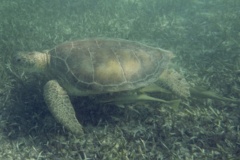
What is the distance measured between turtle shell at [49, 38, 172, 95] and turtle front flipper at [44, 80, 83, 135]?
238 mm

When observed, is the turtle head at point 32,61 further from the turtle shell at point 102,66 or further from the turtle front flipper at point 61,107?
the turtle front flipper at point 61,107

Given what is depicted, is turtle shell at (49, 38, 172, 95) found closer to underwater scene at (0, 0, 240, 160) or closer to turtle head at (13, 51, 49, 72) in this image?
underwater scene at (0, 0, 240, 160)

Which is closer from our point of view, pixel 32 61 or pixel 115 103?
Answer: pixel 115 103

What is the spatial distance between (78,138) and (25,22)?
574cm

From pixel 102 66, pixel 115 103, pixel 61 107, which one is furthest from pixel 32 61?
pixel 115 103

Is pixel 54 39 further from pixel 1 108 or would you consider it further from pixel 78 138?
pixel 78 138

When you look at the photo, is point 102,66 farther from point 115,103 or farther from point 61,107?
point 61,107

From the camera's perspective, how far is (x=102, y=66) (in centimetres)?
466

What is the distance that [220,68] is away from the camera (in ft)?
19.5

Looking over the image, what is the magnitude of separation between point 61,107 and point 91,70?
897mm

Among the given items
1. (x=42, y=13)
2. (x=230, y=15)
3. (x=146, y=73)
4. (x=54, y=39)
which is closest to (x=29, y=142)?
(x=146, y=73)

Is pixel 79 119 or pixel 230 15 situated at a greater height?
pixel 230 15

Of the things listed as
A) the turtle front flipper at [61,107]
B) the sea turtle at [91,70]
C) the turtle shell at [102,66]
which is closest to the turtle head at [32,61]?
the sea turtle at [91,70]

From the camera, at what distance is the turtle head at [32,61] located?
16.8ft
